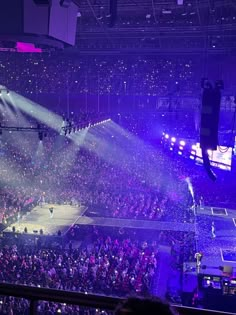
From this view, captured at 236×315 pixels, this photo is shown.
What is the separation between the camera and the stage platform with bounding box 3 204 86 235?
13286 mm

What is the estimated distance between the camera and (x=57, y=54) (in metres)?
19.2

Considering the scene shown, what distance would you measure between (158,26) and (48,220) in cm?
831

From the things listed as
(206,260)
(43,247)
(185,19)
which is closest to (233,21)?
(185,19)

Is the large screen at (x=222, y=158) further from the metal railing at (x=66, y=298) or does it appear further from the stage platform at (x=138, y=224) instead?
the metal railing at (x=66, y=298)

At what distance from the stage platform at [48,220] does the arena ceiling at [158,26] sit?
7126mm

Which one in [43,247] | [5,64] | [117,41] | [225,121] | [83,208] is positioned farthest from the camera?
[5,64]

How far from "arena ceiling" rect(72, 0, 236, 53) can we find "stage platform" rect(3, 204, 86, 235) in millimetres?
7126

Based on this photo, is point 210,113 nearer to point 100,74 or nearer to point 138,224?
point 138,224

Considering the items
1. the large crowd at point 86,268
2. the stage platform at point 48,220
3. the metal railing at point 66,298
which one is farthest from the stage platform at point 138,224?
the metal railing at point 66,298

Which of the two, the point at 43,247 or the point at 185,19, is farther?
the point at 185,19

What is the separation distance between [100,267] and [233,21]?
9.03 meters

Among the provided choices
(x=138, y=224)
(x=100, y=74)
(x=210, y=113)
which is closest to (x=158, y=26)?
(x=100, y=74)

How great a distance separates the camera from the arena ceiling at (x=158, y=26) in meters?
11.7

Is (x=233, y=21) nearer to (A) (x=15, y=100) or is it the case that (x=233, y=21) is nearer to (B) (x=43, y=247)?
(B) (x=43, y=247)
